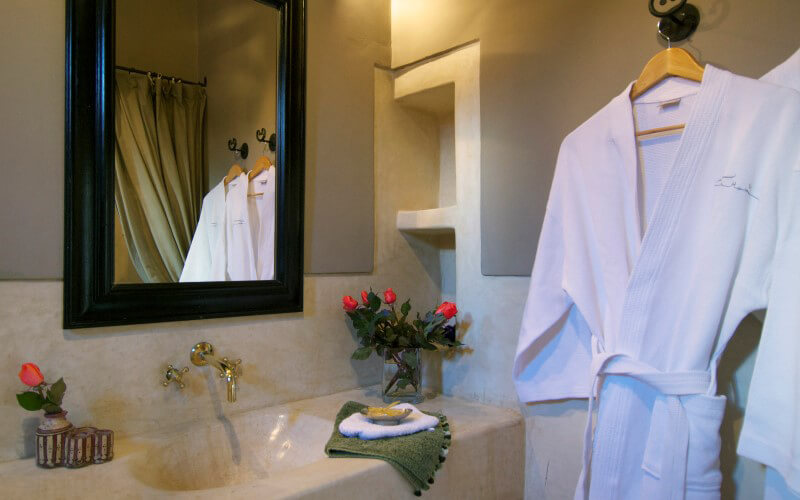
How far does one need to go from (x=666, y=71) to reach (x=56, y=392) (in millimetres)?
1558

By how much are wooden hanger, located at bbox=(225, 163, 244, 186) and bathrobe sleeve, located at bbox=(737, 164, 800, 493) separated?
4.42ft

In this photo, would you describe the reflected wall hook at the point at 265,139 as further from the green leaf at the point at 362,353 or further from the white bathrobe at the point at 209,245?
the green leaf at the point at 362,353

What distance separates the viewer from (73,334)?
1322 millimetres

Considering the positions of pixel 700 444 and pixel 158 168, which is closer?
pixel 700 444

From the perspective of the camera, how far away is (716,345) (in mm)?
1157

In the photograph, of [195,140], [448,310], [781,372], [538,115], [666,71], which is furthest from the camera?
[448,310]

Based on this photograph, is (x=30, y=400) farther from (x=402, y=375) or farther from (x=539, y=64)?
(x=539, y=64)

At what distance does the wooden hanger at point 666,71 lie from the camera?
1242mm

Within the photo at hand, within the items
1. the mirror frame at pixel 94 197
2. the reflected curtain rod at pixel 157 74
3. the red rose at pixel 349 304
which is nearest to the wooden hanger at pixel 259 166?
the reflected curtain rod at pixel 157 74

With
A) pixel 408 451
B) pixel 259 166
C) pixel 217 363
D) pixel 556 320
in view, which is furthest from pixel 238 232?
pixel 556 320

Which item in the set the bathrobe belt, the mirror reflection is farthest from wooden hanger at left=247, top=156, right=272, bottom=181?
the bathrobe belt

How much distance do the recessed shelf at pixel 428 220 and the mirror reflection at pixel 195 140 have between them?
0.53 metres

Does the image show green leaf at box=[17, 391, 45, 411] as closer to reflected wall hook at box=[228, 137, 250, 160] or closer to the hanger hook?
reflected wall hook at box=[228, 137, 250, 160]

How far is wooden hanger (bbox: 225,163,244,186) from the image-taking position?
1.59 m
